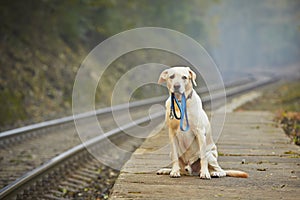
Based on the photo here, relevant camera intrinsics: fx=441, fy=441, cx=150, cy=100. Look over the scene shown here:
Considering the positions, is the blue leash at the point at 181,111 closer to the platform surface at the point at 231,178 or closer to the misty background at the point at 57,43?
the platform surface at the point at 231,178

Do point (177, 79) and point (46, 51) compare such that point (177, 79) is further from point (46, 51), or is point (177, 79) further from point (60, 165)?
point (46, 51)

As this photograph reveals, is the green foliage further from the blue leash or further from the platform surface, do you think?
the blue leash

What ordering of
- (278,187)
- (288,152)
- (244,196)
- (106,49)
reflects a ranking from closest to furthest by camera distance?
(244,196)
(278,187)
(288,152)
(106,49)

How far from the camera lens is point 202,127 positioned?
404 centimetres

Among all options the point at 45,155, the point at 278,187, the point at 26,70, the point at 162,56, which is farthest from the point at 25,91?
the point at 162,56

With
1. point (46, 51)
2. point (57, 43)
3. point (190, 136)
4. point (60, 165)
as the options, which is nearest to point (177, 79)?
point (190, 136)

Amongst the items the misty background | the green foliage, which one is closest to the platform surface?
the misty background

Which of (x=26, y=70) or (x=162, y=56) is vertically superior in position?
(x=162, y=56)

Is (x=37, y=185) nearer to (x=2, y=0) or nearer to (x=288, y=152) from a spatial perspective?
(x=288, y=152)

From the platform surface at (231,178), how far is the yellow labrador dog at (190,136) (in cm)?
11

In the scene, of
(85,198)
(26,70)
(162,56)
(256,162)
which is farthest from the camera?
(162,56)

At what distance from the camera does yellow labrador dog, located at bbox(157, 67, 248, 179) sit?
12.6 ft

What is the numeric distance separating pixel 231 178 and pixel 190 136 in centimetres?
59

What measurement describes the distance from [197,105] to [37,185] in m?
3.16
